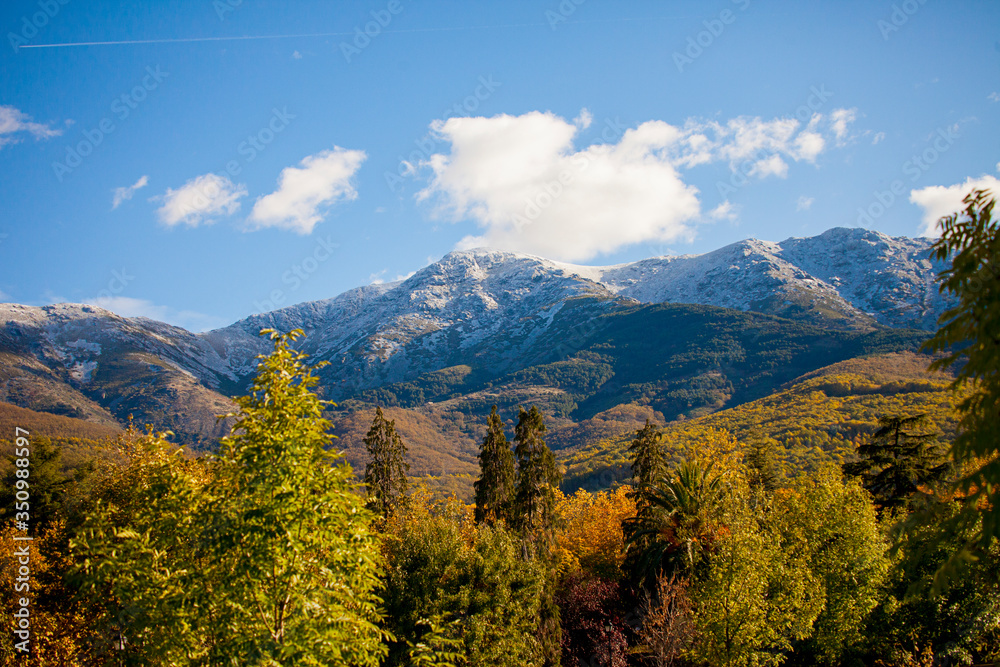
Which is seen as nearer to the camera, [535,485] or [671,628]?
[671,628]

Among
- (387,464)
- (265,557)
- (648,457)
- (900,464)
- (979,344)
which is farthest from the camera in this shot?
(387,464)

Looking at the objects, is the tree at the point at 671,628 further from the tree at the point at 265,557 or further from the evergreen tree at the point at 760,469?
the evergreen tree at the point at 760,469

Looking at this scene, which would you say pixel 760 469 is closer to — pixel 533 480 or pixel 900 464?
pixel 900 464

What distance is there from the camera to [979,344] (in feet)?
24.1

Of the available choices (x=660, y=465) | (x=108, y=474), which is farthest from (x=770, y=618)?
(x=108, y=474)

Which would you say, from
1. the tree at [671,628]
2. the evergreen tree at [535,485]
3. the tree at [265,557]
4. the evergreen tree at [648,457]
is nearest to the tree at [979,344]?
the tree at [265,557]

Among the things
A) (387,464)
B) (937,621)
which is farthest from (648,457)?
(387,464)

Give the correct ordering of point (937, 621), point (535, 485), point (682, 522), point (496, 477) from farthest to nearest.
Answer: point (496, 477)
point (535, 485)
point (937, 621)
point (682, 522)

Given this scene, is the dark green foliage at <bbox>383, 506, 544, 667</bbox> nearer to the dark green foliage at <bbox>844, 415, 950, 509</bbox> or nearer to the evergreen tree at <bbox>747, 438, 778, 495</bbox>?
the dark green foliage at <bbox>844, 415, 950, 509</bbox>

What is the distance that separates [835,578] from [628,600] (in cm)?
1132

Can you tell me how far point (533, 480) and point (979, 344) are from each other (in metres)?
37.3

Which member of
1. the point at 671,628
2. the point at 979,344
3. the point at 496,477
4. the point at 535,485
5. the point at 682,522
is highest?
the point at 979,344

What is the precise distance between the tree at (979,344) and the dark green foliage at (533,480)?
3421 cm

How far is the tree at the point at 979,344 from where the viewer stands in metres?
6.84
